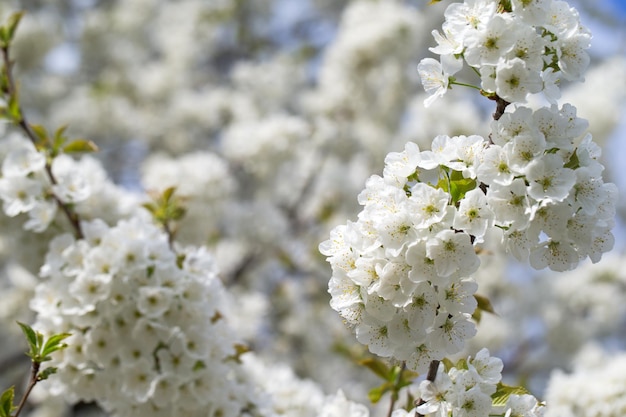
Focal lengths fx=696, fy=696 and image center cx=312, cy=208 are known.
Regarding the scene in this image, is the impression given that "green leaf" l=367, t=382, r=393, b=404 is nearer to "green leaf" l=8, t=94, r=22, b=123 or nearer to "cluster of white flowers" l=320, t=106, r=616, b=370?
"cluster of white flowers" l=320, t=106, r=616, b=370

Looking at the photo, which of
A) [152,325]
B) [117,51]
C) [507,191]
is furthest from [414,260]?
[117,51]

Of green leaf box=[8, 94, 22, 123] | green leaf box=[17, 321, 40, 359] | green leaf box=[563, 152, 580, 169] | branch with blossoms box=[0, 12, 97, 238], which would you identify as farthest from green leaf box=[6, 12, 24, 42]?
green leaf box=[563, 152, 580, 169]

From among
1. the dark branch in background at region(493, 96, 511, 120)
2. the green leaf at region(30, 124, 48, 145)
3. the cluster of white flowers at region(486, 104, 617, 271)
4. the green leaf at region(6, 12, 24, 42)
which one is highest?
the dark branch in background at region(493, 96, 511, 120)

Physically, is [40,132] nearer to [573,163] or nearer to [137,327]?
[137,327]

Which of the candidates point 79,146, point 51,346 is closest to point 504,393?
point 51,346

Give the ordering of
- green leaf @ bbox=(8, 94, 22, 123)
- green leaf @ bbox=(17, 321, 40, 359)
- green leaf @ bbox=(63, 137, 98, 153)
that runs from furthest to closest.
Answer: green leaf @ bbox=(63, 137, 98, 153)
green leaf @ bbox=(8, 94, 22, 123)
green leaf @ bbox=(17, 321, 40, 359)

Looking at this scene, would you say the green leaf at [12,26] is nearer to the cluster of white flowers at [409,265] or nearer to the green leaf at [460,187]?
the cluster of white flowers at [409,265]
